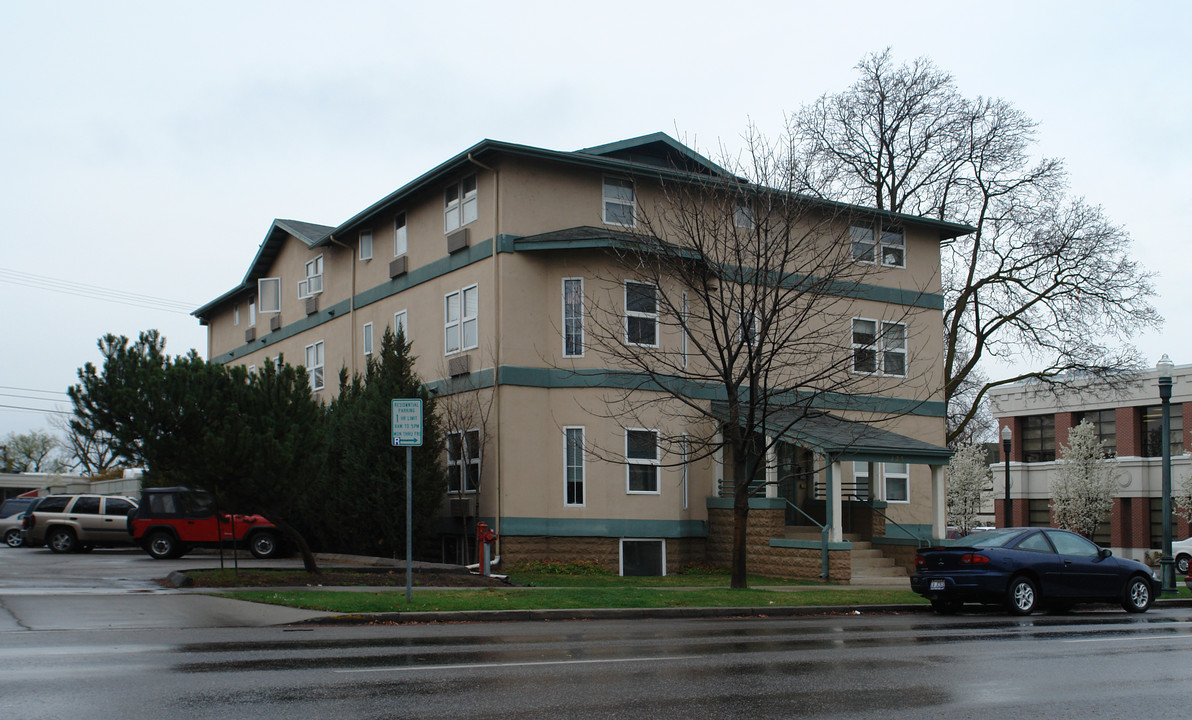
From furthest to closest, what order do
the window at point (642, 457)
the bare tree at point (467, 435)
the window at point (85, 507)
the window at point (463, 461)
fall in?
1. the window at point (85, 507)
2. the window at point (463, 461)
3. the window at point (642, 457)
4. the bare tree at point (467, 435)

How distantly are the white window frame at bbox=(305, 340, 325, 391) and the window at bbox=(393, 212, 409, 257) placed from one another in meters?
5.88

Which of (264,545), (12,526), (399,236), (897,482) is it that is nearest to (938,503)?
(897,482)

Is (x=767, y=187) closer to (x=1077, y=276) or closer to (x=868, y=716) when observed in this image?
(x=868, y=716)

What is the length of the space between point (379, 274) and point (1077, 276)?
20.9 meters

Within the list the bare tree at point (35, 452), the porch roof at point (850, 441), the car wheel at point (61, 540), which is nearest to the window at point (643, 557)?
the porch roof at point (850, 441)

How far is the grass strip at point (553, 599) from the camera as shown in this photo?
48.2 ft

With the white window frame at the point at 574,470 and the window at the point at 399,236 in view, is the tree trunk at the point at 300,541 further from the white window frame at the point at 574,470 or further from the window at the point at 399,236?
the window at the point at 399,236

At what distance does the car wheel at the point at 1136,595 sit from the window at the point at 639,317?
10.9m

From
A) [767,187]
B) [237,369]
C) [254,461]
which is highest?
[767,187]

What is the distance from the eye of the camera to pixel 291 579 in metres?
18.4

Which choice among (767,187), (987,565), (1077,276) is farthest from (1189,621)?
(1077,276)

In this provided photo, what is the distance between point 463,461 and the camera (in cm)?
2477

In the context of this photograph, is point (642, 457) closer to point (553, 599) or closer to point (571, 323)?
point (571, 323)

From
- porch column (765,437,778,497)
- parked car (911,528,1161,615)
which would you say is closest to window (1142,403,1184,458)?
porch column (765,437,778,497)
